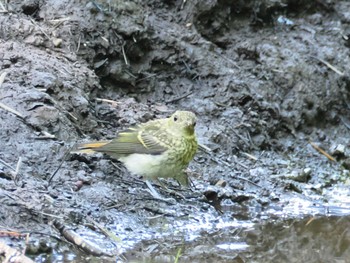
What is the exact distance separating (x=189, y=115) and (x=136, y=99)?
1.84m

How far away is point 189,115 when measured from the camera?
6688 millimetres

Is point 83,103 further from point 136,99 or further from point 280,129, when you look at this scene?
point 280,129

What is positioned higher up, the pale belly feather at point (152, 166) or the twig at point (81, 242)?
the twig at point (81, 242)

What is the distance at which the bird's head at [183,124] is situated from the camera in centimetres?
663

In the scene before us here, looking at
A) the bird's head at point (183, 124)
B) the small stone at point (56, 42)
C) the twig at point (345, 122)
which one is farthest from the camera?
the twig at point (345, 122)

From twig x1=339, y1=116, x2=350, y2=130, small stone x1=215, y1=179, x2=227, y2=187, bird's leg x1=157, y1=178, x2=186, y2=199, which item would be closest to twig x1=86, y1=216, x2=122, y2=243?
bird's leg x1=157, y1=178, x2=186, y2=199

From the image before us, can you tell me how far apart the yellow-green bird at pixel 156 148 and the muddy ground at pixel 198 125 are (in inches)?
8.8

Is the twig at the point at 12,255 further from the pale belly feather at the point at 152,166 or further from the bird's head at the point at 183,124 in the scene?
the bird's head at the point at 183,124

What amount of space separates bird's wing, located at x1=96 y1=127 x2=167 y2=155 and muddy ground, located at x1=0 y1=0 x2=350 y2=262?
29 centimetres

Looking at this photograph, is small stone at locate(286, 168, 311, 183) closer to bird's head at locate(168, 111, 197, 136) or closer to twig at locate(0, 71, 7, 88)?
bird's head at locate(168, 111, 197, 136)

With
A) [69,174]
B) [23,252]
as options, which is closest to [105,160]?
[69,174]

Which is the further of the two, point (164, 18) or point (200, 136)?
point (164, 18)

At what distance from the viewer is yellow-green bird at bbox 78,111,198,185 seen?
6523mm

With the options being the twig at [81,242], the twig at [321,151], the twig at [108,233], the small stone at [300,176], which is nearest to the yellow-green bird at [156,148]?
the twig at [108,233]
